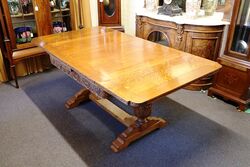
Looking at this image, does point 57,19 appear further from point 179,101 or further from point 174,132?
point 174,132

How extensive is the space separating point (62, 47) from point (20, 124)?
2.98 ft

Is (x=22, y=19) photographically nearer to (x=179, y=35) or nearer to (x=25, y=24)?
(x=25, y=24)

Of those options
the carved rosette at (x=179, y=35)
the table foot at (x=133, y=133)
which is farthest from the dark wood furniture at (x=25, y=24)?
the table foot at (x=133, y=133)

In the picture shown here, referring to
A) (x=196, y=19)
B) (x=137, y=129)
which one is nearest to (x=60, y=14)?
(x=196, y=19)

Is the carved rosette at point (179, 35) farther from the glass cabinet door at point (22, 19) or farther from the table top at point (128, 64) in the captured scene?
the glass cabinet door at point (22, 19)

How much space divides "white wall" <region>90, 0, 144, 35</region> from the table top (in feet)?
4.15

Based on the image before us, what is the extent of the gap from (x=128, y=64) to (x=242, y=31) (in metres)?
1.43

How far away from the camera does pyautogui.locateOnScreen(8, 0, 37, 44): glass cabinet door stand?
2889 millimetres

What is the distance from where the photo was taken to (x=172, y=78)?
1592 mm

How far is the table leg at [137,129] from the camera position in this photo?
75.9 inches

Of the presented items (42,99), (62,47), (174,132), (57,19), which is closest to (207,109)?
(174,132)

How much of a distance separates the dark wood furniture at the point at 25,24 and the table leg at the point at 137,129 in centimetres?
175

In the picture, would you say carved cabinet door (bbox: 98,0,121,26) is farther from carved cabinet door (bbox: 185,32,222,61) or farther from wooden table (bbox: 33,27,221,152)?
carved cabinet door (bbox: 185,32,222,61)

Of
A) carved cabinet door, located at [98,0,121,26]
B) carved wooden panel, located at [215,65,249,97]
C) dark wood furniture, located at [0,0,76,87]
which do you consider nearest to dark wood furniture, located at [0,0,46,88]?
dark wood furniture, located at [0,0,76,87]
